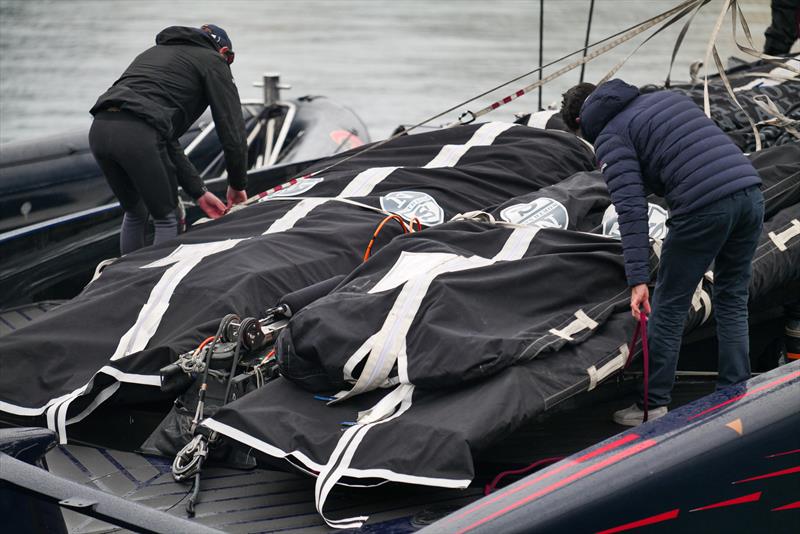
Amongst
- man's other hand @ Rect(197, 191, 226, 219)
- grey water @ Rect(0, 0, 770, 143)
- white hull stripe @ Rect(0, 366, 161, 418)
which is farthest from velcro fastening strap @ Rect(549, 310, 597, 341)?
grey water @ Rect(0, 0, 770, 143)

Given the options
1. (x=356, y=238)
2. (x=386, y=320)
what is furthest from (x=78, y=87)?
(x=386, y=320)

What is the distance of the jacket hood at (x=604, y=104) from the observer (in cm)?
320

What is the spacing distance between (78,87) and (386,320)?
36.9ft

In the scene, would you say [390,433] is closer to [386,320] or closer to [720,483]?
[386,320]

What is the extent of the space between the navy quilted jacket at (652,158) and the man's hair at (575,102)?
14cm

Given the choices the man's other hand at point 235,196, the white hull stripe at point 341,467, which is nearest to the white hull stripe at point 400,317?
the white hull stripe at point 341,467

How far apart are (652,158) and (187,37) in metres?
2.42

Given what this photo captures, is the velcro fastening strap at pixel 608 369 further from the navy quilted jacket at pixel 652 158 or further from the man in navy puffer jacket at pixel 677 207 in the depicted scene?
the navy quilted jacket at pixel 652 158

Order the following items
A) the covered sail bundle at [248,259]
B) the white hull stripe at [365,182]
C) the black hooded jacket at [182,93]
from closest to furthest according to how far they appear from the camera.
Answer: the covered sail bundle at [248,259]
the white hull stripe at [365,182]
the black hooded jacket at [182,93]

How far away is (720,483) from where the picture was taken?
2.65 metres

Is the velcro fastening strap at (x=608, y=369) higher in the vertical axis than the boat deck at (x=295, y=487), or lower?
higher

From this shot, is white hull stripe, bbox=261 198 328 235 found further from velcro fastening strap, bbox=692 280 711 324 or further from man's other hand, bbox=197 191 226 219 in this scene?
velcro fastening strap, bbox=692 280 711 324

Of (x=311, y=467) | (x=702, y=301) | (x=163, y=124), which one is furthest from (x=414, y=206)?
(x=311, y=467)

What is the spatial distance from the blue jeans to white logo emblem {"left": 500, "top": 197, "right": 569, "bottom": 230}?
699 millimetres
